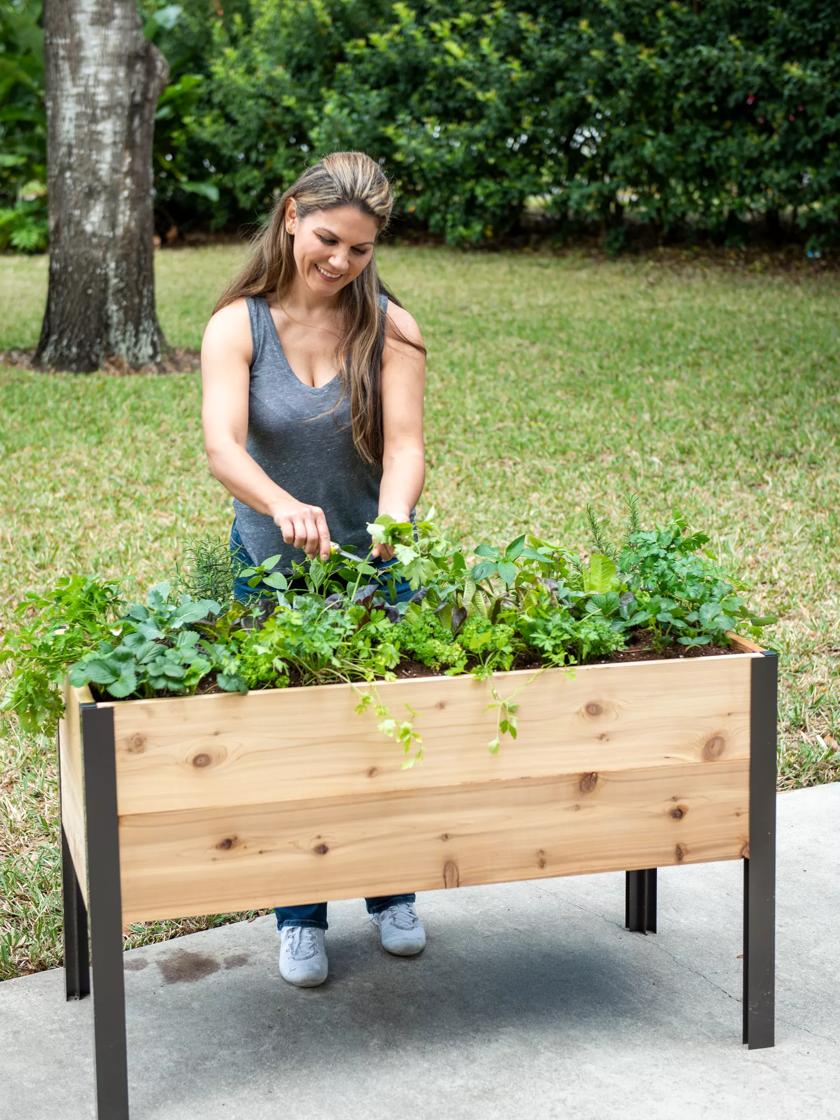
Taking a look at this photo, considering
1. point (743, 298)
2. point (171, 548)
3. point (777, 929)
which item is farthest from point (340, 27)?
point (777, 929)

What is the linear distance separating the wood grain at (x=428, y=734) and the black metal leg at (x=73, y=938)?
596 mm

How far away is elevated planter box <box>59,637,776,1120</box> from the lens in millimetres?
2312

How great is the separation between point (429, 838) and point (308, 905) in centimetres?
52

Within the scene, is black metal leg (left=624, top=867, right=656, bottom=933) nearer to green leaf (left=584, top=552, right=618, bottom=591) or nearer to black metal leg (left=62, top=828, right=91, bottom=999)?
green leaf (left=584, top=552, right=618, bottom=591)

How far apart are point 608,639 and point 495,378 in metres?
6.58

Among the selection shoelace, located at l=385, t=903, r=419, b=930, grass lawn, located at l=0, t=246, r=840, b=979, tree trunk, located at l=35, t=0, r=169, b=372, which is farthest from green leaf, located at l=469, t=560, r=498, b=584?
tree trunk, located at l=35, t=0, r=169, b=372

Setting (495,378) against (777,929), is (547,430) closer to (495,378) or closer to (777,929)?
(495,378)

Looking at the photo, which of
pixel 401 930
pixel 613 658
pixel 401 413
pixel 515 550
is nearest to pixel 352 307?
pixel 401 413

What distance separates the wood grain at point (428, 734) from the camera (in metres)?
2.30

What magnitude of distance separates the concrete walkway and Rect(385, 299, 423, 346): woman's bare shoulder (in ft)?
4.17

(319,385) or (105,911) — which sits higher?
(319,385)

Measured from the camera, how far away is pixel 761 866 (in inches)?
103

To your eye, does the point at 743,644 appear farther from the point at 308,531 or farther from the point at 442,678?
the point at 308,531

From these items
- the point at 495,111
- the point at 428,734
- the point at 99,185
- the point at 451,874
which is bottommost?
the point at 451,874
